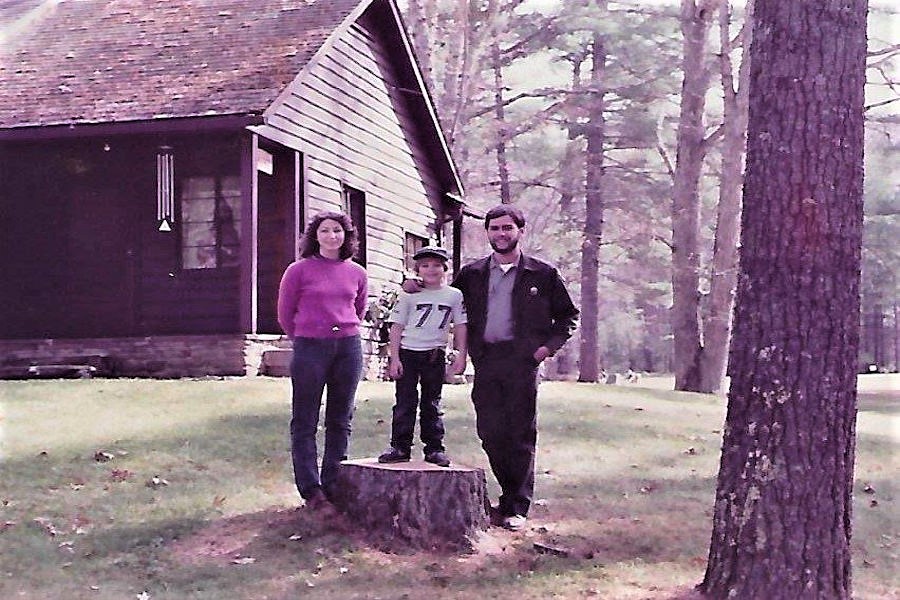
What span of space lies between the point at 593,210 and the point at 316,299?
90.5 ft

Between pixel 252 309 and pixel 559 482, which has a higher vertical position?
pixel 252 309

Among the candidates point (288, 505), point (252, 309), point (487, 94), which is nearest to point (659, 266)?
point (487, 94)

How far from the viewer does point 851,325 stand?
5250 millimetres

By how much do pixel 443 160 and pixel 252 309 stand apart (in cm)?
895

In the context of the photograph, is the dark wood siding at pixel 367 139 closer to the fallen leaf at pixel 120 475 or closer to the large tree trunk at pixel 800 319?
the fallen leaf at pixel 120 475

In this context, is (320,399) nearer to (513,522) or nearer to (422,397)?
(422,397)

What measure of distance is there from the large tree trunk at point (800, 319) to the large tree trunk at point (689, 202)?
1625 cm

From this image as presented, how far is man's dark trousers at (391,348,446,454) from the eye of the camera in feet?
21.3

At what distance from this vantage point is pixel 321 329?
21.0ft

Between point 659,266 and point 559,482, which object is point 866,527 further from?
point 659,266

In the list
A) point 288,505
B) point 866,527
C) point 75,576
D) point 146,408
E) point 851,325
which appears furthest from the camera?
point 146,408

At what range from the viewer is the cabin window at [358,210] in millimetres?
18406

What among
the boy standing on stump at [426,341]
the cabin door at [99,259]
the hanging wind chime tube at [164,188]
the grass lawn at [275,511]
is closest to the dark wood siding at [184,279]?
the hanging wind chime tube at [164,188]

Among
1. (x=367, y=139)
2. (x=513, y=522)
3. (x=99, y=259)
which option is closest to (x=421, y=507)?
(x=513, y=522)
